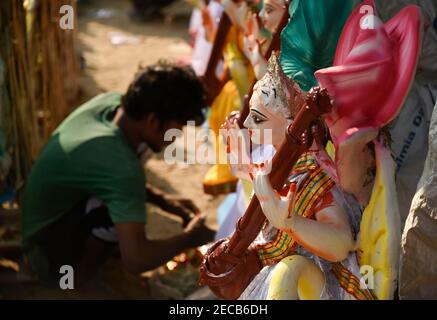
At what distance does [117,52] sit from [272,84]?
14.0 ft

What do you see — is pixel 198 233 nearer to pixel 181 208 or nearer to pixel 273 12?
pixel 181 208

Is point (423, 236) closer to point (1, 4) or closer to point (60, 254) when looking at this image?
point (60, 254)

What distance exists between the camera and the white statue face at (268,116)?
201 centimetres

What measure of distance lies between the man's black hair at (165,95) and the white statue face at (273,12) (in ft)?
1.53

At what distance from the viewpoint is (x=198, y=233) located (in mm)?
3131

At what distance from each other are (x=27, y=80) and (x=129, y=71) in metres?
2.30

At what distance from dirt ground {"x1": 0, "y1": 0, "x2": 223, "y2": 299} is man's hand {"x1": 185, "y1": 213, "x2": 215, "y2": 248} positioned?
201 millimetres

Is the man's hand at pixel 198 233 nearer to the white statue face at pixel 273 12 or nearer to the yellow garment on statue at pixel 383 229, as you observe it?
the white statue face at pixel 273 12

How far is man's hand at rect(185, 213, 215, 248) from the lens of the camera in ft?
10.2

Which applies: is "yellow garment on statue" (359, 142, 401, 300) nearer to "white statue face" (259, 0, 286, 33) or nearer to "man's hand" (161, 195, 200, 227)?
"white statue face" (259, 0, 286, 33)

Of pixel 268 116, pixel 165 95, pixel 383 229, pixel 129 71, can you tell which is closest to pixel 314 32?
pixel 268 116

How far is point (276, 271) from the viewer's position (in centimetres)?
197

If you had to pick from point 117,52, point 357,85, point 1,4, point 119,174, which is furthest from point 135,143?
point 117,52

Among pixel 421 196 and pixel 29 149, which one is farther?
pixel 29 149
